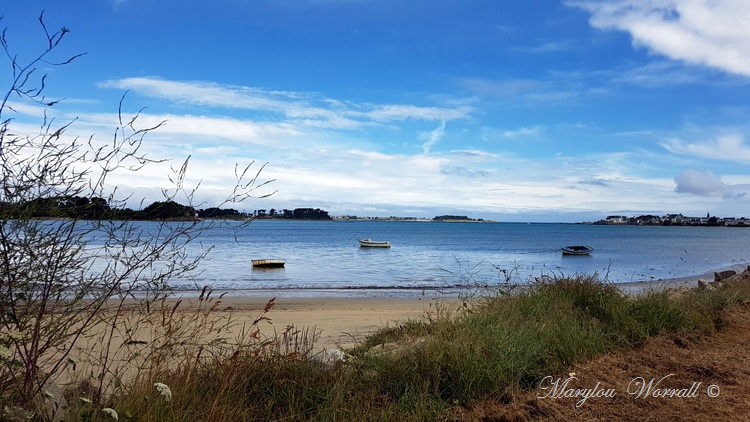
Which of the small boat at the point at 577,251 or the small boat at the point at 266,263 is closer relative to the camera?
the small boat at the point at 266,263

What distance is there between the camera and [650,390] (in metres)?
5.65

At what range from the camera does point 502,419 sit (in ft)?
16.2

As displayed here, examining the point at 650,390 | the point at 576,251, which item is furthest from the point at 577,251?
the point at 650,390

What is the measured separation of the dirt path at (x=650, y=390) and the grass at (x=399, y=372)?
0.78 ft

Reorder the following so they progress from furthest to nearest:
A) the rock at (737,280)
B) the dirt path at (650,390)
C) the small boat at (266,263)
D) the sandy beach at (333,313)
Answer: the small boat at (266,263) < the rock at (737,280) < the sandy beach at (333,313) < the dirt path at (650,390)

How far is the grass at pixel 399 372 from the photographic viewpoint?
443 centimetres

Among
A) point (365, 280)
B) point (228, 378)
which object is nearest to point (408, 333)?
point (228, 378)

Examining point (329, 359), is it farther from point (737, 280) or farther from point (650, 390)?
point (737, 280)

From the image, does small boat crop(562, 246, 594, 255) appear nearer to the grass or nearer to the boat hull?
the boat hull

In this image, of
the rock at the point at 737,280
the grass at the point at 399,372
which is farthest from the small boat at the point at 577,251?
the grass at the point at 399,372

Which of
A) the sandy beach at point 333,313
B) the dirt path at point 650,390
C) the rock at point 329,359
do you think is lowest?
the sandy beach at point 333,313

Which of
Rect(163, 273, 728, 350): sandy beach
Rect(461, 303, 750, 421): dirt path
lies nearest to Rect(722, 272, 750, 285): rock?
Rect(163, 273, 728, 350): sandy beach

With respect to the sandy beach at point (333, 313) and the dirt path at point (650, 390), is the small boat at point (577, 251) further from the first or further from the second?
the dirt path at point (650, 390)

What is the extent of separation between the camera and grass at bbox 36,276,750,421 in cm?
443
